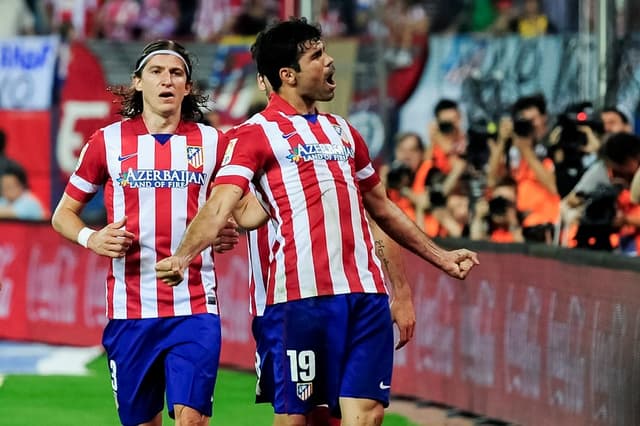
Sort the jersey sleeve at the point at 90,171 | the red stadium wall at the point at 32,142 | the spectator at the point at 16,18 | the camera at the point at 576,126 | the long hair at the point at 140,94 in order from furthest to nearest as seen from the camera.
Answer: the spectator at the point at 16,18 → the red stadium wall at the point at 32,142 → the camera at the point at 576,126 → the long hair at the point at 140,94 → the jersey sleeve at the point at 90,171

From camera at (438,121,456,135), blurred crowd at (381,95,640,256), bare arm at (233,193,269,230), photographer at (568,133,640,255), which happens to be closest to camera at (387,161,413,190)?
blurred crowd at (381,95,640,256)

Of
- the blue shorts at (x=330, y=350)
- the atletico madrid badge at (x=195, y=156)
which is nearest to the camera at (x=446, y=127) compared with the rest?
the atletico madrid badge at (x=195, y=156)

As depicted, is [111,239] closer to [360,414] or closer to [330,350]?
[330,350]

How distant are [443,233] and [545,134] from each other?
1.12 metres

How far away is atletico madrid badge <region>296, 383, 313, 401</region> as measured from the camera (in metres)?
7.05

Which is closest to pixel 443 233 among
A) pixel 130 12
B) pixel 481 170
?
pixel 481 170

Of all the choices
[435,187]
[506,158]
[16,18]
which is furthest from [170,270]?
[16,18]

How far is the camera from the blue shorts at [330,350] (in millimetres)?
7016

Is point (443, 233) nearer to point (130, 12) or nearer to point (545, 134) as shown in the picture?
point (545, 134)

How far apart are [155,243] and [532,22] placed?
274 inches

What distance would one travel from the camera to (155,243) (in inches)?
305

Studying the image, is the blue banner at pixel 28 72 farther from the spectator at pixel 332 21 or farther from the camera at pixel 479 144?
the camera at pixel 479 144

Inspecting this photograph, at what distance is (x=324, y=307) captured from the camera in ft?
23.0

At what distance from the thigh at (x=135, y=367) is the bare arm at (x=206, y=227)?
1.06 metres
